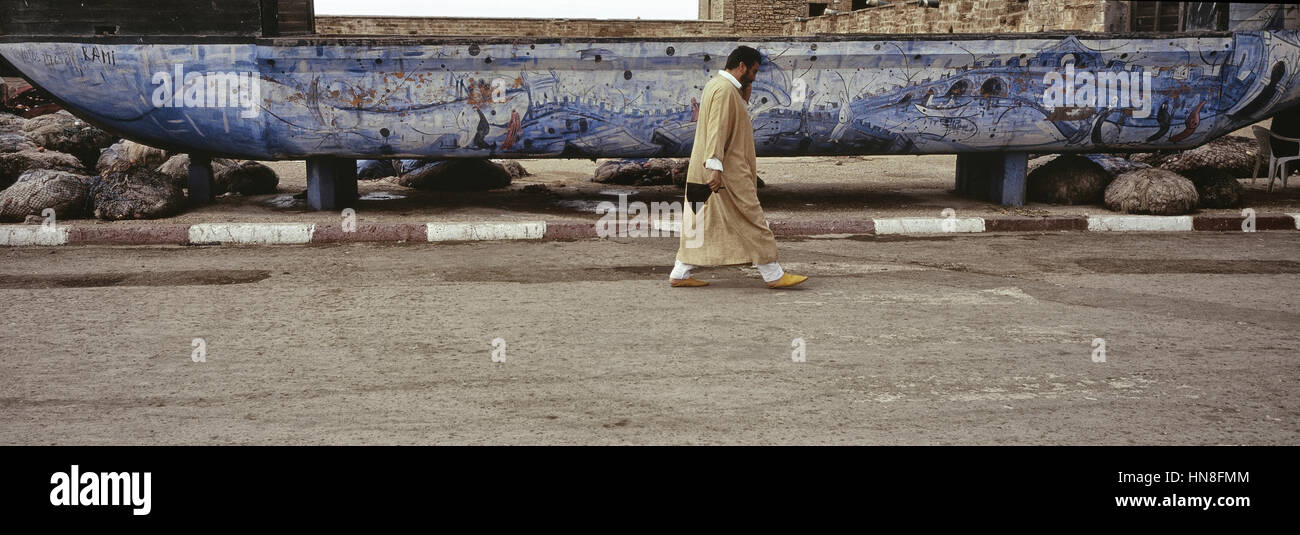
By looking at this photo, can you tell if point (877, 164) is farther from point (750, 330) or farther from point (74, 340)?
point (74, 340)

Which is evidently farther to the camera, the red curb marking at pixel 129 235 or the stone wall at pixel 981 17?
the stone wall at pixel 981 17

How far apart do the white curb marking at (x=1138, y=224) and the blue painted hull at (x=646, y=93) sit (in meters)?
1.11

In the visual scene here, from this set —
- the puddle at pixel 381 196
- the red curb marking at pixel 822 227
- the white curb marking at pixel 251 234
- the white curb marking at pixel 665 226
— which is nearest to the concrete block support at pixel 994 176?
the red curb marking at pixel 822 227

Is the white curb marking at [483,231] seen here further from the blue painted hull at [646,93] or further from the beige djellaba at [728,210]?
the beige djellaba at [728,210]

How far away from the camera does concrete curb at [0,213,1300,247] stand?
8242mm

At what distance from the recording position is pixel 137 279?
6.62 metres

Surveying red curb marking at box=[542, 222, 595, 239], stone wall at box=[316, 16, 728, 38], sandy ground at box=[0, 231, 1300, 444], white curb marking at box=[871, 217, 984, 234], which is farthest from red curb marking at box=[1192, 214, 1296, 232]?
stone wall at box=[316, 16, 728, 38]

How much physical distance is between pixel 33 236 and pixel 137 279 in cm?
216

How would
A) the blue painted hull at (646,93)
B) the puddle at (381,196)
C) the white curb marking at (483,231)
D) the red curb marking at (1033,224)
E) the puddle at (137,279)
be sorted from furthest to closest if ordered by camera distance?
1. the puddle at (381,196)
2. the blue painted hull at (646,93)
3. the red curb marking at (1033,224)
4. the white curb marking at (483,231)
5. the puddle at (137,279)

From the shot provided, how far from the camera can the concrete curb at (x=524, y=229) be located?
8.24m

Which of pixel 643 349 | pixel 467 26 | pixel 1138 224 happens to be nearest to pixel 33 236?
pixel 643 349

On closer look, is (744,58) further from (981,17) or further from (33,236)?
(981,17)

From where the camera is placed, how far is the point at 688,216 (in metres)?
6.32
